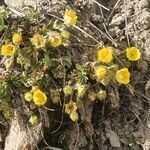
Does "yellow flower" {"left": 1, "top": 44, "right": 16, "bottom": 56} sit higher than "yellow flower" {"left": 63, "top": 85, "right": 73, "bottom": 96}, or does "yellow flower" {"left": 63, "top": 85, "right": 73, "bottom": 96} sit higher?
"yellow flower" {"left": 1, "top": 44, "right": 16, "bottom": 56}

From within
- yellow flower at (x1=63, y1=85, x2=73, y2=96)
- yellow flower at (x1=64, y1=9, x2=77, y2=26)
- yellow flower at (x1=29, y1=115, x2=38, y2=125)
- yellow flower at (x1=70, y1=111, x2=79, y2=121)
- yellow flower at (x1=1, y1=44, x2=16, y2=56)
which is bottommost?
yellow flower at (x1=29, y1=115, x2=38, y2=125)

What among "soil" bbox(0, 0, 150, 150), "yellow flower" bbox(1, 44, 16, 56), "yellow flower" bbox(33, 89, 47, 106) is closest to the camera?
"yellow flower" bbox(33, 89, 47, 106)

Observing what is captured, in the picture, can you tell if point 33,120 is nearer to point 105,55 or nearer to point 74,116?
point 74,116

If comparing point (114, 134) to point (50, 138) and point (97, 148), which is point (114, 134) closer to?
point (97, 148)

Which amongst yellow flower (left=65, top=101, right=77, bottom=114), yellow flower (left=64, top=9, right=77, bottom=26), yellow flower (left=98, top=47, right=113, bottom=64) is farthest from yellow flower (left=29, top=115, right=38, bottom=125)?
yellow flower (left=64, top=9, right=77, bottom=26)

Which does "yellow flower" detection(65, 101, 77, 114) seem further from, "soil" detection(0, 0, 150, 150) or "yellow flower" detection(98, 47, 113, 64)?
"yellow flower" detection(98, 47, 113, 64)

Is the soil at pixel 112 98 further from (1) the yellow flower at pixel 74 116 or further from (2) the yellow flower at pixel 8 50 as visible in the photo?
(2) the yellow flower at pixel 8 50
